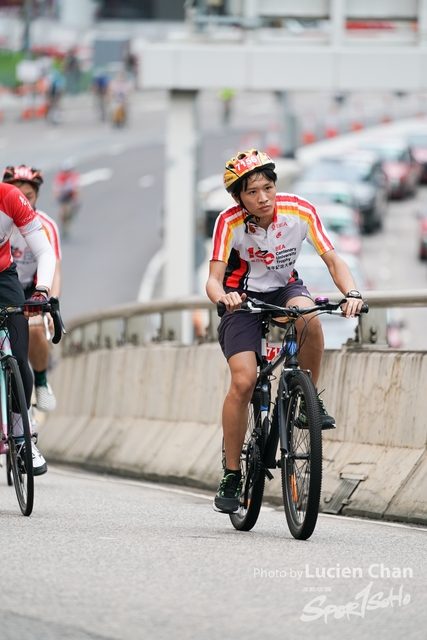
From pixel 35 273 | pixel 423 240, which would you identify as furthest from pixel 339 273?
pixel 423 240

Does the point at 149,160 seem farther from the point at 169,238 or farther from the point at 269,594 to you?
the point at 269,594

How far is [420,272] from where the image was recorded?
1604 inches

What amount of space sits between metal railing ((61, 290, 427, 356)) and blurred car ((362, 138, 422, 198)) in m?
38.5

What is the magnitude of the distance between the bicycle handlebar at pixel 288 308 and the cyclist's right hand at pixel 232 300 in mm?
21

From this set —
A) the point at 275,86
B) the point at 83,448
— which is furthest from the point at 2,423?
the point at 275,86

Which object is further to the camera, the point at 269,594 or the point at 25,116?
the point at 25,116

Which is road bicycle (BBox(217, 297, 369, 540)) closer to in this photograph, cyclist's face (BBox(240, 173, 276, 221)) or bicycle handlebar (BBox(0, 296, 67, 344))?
cyclist's face (BBox(240, 173, 276, 221))

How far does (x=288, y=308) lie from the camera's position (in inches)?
291

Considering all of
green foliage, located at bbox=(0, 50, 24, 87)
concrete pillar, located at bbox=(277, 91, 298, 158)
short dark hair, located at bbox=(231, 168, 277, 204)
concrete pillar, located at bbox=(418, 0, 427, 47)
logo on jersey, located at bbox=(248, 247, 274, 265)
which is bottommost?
logo on jersey, located at bbox=(248, 247, 274, 265)

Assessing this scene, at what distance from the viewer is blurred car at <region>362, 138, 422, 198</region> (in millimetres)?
55125

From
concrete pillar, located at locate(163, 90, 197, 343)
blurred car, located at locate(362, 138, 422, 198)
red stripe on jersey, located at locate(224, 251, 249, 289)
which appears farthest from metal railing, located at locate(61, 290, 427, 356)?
blurred car, located at locate(362, 138, 422, 198)

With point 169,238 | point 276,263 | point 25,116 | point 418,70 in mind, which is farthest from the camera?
point 25,116

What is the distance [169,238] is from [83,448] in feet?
51.8

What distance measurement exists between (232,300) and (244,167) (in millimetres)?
751
